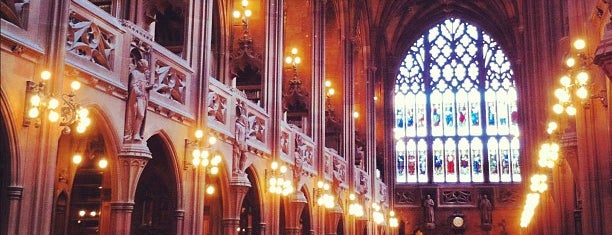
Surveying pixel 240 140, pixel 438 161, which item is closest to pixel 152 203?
pixel 240 140

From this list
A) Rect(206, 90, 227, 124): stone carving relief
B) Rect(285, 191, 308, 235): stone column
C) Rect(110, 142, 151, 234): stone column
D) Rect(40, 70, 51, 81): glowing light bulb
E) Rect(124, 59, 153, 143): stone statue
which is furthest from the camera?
Rect(285, 191, 308, 235): stone column

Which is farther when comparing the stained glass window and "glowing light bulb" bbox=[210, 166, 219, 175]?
the stained glass window

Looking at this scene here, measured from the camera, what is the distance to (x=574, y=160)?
55.7 ft

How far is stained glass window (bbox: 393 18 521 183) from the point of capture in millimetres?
44094

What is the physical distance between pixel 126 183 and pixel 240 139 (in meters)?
5.45

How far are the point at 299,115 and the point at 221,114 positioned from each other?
30.5 ft

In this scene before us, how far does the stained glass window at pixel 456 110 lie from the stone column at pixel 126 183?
108ft

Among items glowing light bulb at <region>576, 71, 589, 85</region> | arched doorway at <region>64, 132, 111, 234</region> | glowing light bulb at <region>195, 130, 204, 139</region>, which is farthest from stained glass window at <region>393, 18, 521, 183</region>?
glowing light bulb at <region>576, 71, 589, 85</region>

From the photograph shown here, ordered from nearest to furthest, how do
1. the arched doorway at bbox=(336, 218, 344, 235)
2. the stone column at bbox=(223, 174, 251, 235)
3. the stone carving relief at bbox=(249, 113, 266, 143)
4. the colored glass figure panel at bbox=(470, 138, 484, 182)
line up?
the stone column at bbox=(223, 174, 251, 235)
the stone carving relief at bbox=(249, 113, 266, 143)
the arched doorway at bbox=(336, 218, 344, 235)
the colored glass figure panel at bbox=(470, 138, 484, 182)

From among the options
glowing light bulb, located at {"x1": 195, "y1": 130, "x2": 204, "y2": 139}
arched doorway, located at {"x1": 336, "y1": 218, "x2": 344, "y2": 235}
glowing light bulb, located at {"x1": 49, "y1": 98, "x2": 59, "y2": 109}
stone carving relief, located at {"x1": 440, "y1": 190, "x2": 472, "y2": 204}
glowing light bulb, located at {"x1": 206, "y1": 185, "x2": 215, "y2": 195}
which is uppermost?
stone carving relief, located at {"x1": 440, "y1": 190, "x2": 472, "y2": 204}

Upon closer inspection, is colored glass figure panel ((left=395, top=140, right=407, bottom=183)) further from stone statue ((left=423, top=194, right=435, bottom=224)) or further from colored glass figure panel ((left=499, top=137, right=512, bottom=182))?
colored glass figure panel ((left=499, top=137, right=512, bottom=182))

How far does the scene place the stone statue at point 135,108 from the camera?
43.9ft

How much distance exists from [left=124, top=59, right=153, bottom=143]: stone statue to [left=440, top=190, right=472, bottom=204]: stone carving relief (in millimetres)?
32651

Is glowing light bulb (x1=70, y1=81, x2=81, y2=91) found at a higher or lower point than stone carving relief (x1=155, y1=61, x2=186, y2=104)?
lower
